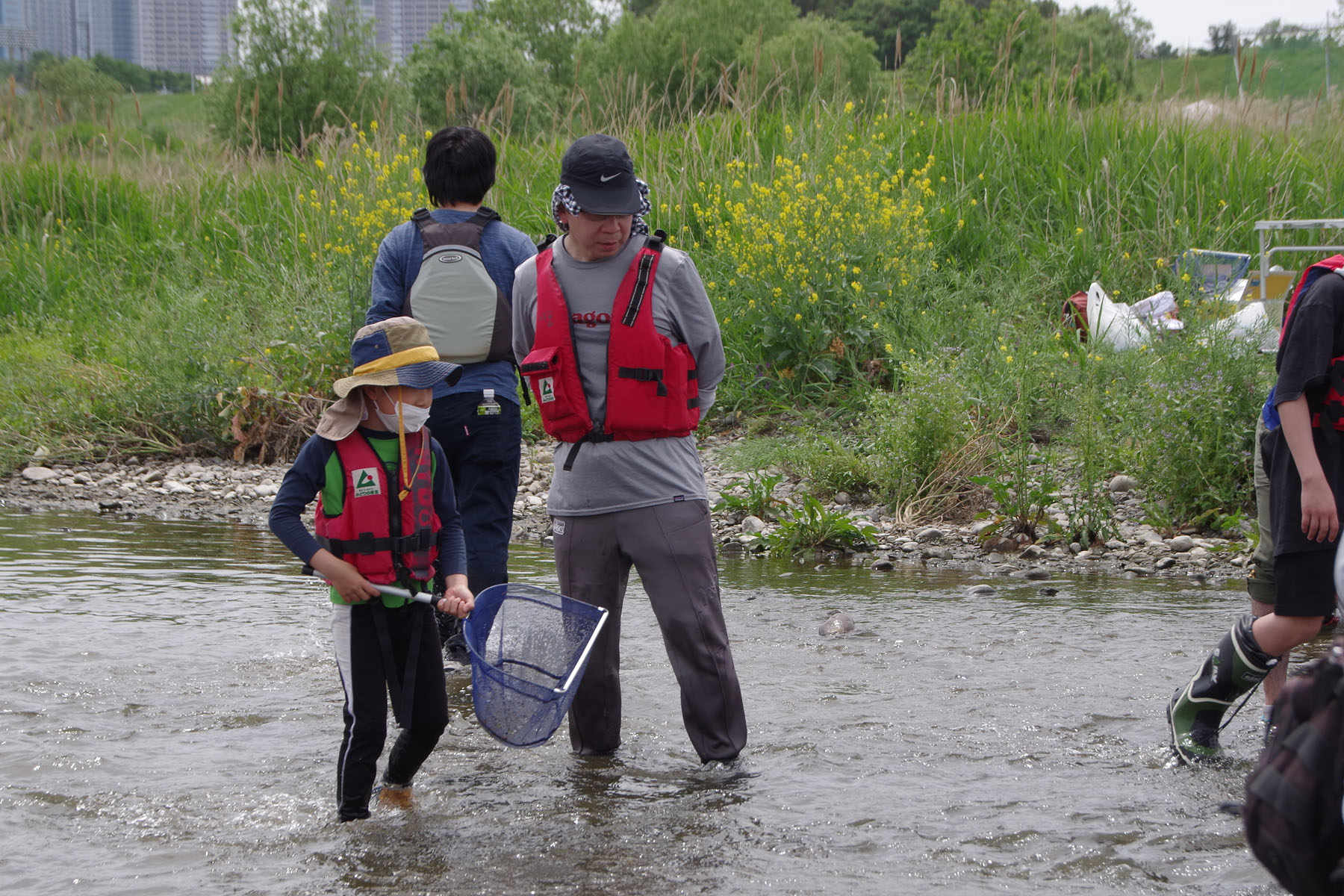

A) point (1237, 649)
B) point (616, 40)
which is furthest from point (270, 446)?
point (616, 40)

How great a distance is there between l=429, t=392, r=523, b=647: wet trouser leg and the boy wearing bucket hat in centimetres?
116

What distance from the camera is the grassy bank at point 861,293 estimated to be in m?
8.28

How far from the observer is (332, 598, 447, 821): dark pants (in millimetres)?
3758

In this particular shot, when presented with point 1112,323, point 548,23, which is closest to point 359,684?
point 1112,323

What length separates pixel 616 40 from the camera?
5003 cm

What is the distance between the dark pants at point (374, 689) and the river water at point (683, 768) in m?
0.19

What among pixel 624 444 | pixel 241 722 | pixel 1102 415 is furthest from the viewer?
pixel 1102 415

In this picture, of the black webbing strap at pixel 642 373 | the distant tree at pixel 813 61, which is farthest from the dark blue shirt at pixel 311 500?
the distant tree at pixel 813 61

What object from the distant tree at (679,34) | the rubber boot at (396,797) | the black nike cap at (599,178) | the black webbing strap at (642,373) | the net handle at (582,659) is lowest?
the rubber boot at (396,797)

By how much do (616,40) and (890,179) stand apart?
4147 cm

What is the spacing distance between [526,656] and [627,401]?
0.88m

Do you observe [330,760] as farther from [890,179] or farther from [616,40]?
[616,40]

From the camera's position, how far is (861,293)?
34.1 ft

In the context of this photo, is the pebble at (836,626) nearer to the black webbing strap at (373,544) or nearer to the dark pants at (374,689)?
the dark pants at (374,689)
